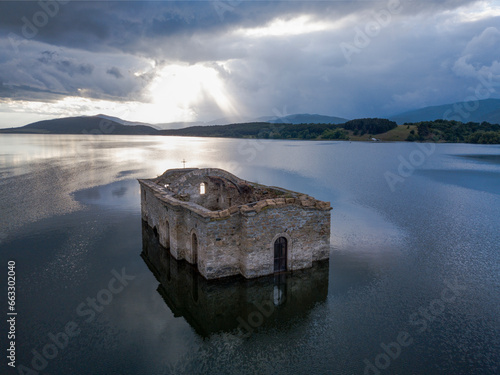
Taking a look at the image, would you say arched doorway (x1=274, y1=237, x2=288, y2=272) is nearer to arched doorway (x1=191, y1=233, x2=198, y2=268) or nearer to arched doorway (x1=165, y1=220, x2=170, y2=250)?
arched doorway (x1=191, y1=233, x2=198, y2=268)

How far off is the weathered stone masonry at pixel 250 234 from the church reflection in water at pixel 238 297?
0.58m

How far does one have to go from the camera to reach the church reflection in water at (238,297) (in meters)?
14.2

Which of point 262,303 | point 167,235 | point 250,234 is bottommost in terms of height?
point 262,303

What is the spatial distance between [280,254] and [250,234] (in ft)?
8.27

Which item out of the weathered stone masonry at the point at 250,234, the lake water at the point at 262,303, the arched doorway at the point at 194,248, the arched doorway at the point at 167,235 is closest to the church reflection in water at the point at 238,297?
the lake water at the point at 262,303

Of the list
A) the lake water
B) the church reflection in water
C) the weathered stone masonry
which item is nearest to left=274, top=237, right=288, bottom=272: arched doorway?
the weathered stone masonry

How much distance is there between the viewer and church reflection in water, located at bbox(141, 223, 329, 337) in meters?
14.2

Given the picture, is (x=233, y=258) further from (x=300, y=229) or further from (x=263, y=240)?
(x=300, y=229)

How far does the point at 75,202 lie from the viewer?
34594 millimetres

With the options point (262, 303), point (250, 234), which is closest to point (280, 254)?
point (250, 234)

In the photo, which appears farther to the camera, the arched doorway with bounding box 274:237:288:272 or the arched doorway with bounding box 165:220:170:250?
the arched doorway with bounding box 165:220:170:250

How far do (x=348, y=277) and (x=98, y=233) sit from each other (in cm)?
1798

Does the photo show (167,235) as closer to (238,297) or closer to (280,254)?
(238,297)

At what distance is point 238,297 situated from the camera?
15805 mm
